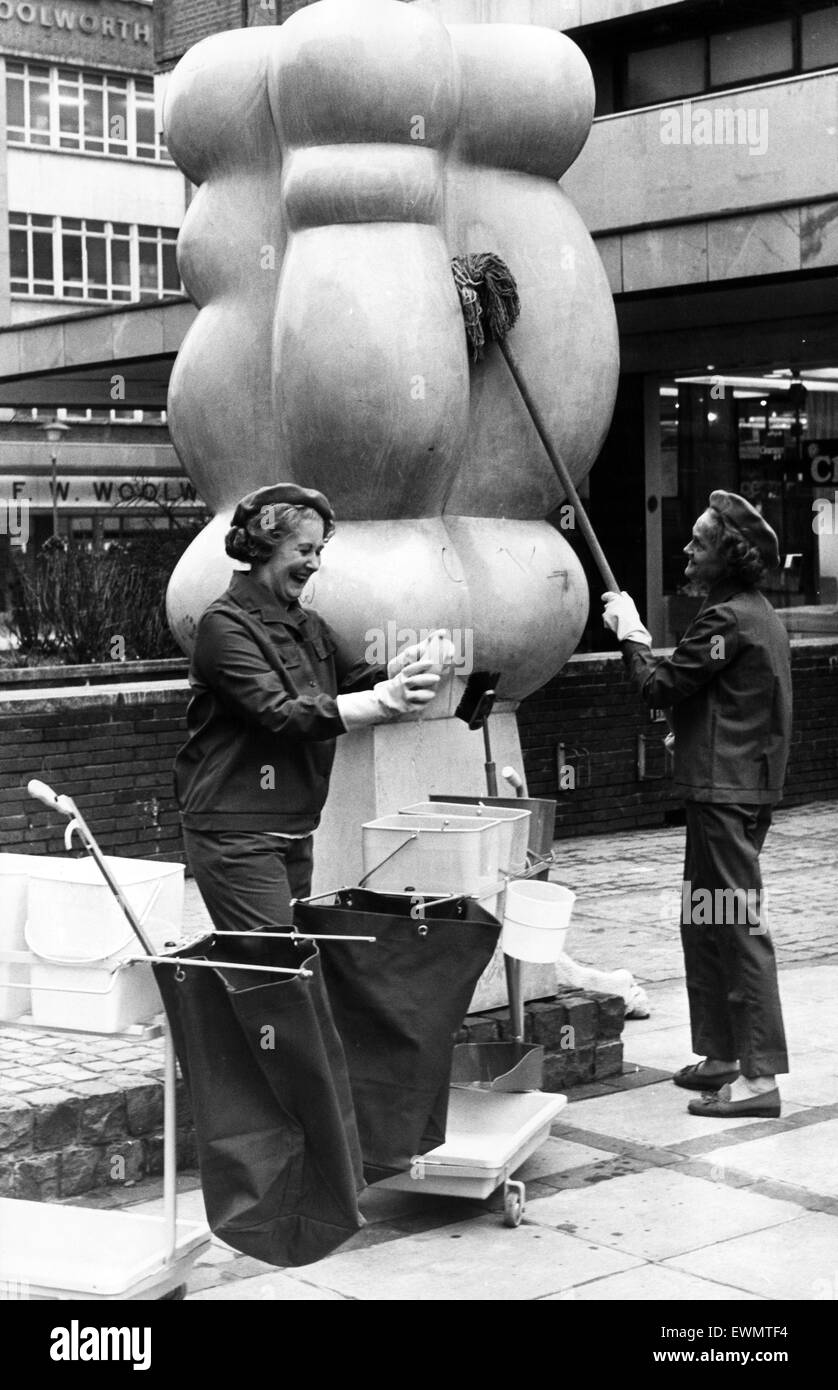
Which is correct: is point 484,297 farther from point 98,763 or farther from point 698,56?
point 698,56

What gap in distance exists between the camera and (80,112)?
172ft

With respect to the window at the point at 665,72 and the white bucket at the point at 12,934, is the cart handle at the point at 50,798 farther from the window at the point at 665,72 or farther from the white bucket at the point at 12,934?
the window at the point at 665,72

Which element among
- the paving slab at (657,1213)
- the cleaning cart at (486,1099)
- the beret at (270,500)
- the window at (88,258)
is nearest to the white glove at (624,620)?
the cleaning cart at (486,1099)

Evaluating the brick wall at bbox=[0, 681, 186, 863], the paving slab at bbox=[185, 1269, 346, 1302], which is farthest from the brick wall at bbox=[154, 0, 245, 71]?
the paving slab at bbox=[185, 1269, 346, 1302]

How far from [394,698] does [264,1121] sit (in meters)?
1.17

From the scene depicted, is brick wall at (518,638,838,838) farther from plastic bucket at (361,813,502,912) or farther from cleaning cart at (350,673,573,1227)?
plastic bucket at (361,813,502,912)

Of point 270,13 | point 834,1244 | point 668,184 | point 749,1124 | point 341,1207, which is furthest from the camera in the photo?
point 270,13

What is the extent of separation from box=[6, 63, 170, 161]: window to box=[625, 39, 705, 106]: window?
36.3m

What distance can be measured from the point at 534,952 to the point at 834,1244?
1168mm

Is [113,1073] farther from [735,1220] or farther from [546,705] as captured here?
[546,705]

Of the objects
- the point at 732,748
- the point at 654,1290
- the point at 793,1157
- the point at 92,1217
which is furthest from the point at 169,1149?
the point at 732,748

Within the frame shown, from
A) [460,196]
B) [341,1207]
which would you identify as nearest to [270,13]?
[460,196]

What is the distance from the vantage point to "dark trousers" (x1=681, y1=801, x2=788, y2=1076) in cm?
637

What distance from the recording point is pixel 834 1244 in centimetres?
510
